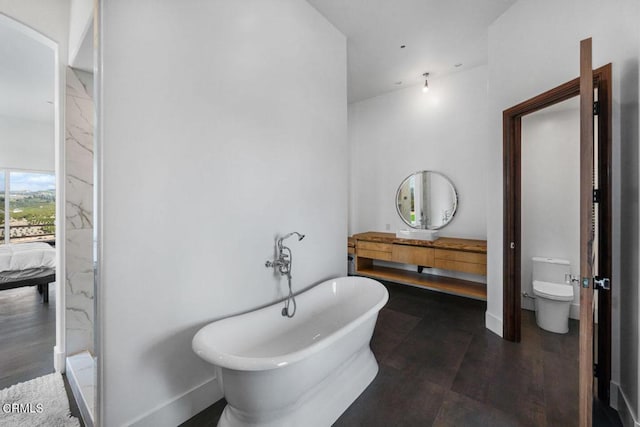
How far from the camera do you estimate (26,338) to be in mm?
2506

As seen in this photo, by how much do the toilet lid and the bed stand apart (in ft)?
18.9

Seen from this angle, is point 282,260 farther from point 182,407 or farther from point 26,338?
point 26,338

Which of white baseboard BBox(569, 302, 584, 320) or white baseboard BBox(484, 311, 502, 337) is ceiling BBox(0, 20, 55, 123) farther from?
white baseboard BBox(569, 302, 584, 320)

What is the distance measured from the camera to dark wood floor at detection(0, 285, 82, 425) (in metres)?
2.00

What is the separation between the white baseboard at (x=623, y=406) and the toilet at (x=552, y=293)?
0.99 metres

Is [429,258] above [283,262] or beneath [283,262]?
beneath

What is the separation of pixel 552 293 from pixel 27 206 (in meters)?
8.57

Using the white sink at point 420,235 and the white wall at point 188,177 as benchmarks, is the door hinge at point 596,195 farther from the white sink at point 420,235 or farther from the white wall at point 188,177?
the white wall at point 188,177

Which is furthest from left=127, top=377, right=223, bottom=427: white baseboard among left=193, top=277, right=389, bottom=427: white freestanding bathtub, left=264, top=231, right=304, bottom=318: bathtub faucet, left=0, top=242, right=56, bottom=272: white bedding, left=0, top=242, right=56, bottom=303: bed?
left=0, top=242, right=56, bottom=272: white bedding

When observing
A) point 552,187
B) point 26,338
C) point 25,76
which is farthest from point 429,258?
point 25,76

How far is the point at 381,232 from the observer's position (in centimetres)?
453

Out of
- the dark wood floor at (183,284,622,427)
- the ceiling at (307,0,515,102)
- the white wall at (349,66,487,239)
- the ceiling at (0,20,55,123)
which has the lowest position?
the dark wood floor at (183,284,622,427)

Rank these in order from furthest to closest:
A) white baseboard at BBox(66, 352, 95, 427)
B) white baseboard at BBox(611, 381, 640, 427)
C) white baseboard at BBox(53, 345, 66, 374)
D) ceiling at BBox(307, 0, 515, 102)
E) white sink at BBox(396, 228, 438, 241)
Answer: white sink at BBox(396, 228, 438, 241) < ceiling at BBox(307, 0, 515, 102) < white baseboard at BBox(53, 345, 66, 374) < white baseboard at BBox(66, 352, 95, 427) < white baseboard at BBox(611, 381, 640, 427)

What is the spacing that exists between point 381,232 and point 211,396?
136 inches
